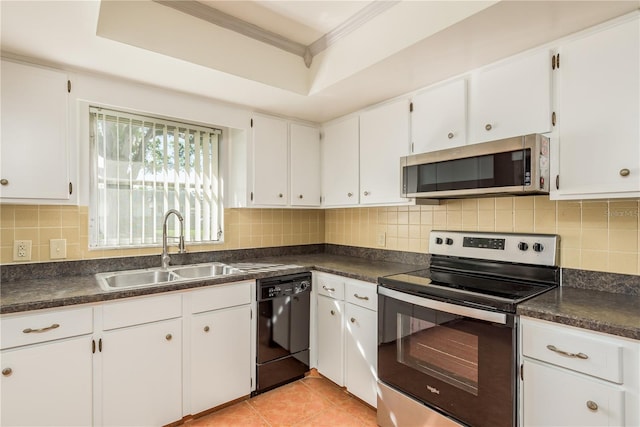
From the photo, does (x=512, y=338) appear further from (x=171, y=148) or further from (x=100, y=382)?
(x=171, y=148)

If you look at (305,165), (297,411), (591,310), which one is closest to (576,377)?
(591,310)

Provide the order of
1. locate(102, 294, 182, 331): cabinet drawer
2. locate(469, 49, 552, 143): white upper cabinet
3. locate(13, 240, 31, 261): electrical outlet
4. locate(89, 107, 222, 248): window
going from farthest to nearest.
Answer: locate(89, 107, 222, 248): window → locate(13, 240, 31, 261): electrical outlet → locate(102, 294, 182, 331): cabinet drawer → locate(469, 49, 552, 143): white upper cabinet

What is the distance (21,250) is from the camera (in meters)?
1.94

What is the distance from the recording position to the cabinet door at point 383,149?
2297 mm

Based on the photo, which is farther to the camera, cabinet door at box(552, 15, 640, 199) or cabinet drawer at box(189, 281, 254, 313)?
cabinet drawer at box(189, 281, 254, 313)

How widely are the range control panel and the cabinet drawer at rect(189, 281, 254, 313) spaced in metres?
1.34

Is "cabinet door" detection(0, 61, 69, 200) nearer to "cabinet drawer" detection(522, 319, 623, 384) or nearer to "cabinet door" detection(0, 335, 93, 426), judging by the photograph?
"cabinet door" detection(0, 335, 93, 426)

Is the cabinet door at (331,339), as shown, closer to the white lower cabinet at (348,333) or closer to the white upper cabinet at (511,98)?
the white lower cabinet at (348,333)

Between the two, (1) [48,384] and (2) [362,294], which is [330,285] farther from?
(1) [48,384]

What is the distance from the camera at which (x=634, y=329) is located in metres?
1.16

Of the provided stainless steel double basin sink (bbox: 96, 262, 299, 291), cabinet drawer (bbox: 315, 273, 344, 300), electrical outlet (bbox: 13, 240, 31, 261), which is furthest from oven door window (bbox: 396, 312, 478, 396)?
electrical outlet (bbox: 13, 240, 31, 261)

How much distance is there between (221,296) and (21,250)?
1175mm

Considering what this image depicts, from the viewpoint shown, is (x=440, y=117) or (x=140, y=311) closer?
(x=140, y=311)

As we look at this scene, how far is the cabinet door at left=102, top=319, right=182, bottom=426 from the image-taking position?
1.74 m
